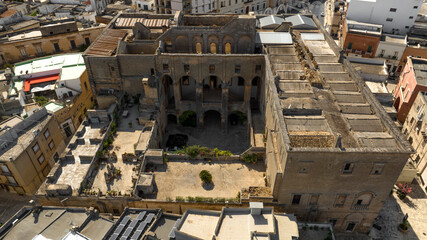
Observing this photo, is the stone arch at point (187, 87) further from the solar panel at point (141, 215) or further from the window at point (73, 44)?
the window at point (73, 44)

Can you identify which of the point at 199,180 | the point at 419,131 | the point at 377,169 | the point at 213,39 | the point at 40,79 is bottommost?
the point at 199,180

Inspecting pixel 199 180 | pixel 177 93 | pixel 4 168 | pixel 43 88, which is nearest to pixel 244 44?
pixel 177 93

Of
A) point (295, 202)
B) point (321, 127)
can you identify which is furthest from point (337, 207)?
point (321, 127)

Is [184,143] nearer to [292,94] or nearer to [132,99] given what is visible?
[132,99]

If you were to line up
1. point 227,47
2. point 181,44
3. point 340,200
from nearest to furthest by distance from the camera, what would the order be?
point 340,200
point 181,44
point 227,47

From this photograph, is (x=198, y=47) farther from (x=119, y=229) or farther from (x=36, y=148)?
(x=119, y=229)

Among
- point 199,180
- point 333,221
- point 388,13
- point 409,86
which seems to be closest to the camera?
point 333,221

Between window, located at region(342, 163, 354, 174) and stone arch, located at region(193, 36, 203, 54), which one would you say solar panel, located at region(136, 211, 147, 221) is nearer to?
window, located at region(342, 163, 354, 174)

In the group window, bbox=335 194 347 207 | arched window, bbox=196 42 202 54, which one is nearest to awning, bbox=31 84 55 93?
arched window, bbox=196 42 202 54
